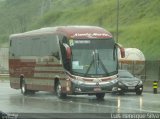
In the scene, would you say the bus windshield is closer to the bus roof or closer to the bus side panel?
the bus roof

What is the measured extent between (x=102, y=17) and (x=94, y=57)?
289 feet

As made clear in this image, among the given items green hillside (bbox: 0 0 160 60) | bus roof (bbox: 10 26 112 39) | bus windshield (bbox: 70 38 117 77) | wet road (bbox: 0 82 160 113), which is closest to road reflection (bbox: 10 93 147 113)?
wet road (bbox: 0 82 160 113)

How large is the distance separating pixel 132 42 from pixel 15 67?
54097 millimetres

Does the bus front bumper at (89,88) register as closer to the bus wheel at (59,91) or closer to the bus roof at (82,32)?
the bus wheel at (59,91)

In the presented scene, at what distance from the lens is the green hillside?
3561 inches

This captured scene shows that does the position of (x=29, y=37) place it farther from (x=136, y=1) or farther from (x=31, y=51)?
(x=136, y=1)

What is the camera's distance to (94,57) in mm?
29375

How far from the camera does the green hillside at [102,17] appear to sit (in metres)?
90.4

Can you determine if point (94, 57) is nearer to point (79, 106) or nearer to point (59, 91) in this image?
point (59, 91)

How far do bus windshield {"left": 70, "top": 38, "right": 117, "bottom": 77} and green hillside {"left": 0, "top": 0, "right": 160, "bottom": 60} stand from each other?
46.8 metres

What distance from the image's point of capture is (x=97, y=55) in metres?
29.4

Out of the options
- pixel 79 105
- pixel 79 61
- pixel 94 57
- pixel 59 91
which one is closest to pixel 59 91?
pixel 59 91

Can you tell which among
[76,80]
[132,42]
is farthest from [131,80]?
[132,42]

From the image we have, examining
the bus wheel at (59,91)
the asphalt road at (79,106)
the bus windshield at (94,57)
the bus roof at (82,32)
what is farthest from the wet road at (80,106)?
the bus roof at (82,32)
